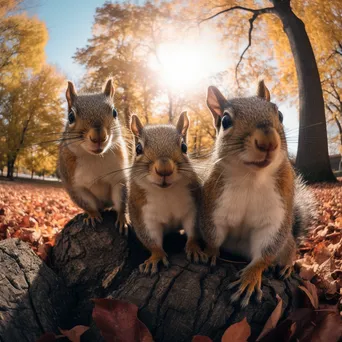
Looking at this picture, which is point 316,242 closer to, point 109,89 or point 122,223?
point 122,223

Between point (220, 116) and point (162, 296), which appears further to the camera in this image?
point (220, 116)

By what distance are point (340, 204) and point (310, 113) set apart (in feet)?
12.2

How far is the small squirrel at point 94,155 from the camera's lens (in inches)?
76.1

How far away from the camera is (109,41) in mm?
13453

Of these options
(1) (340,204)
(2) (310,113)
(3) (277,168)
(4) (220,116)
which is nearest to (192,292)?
(3) (277,168)

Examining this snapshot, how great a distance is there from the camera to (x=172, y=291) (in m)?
1.61

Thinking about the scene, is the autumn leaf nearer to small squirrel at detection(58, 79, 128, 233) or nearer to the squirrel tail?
small squirrel at detection(58, 79, 128, 233)

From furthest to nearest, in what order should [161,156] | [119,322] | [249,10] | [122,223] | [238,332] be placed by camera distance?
[249,10]
[122,223]
[161,156]
[119,322]
[238,332]

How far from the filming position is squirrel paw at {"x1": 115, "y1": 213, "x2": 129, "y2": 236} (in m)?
2.13

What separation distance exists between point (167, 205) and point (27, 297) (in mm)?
791

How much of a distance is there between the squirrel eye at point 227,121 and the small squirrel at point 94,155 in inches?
24.8

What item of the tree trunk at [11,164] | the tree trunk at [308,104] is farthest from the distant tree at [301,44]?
the tree trunk at [11,164]

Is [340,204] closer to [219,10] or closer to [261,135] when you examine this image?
[261,135]

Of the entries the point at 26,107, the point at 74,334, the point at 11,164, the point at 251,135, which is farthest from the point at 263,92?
the point at 11,164
